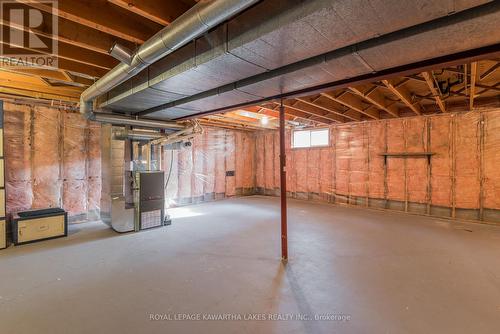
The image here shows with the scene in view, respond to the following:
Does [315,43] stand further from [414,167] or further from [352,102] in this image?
[414,167]

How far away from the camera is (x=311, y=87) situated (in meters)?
2.72

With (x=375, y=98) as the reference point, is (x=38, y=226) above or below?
below

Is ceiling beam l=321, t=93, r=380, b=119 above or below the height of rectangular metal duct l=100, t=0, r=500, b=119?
above

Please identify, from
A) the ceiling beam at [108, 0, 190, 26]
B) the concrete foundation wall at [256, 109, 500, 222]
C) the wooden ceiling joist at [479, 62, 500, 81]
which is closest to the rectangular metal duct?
the ceiling beam at [108, 0, 190, 26]

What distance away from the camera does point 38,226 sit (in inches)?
141

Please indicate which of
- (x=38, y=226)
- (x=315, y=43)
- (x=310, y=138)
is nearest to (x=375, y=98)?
(x=315, y=43)

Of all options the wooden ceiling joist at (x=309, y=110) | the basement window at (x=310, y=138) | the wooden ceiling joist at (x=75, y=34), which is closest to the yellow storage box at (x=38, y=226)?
the wooden ceiling joist at (x=75, y=34)

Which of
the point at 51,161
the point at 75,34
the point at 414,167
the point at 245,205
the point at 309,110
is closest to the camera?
the point at 75,34

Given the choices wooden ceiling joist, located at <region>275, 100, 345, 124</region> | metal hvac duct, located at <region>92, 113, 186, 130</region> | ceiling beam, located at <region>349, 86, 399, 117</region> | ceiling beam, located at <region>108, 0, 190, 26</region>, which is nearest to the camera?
ceiling beam, located at <region>108, 0, 190, 26</region>

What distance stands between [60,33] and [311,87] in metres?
2.53

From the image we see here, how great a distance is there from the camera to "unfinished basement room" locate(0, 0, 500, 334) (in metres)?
1.71

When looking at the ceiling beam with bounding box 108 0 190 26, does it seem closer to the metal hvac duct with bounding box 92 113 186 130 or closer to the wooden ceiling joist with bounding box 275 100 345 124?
the metal hvac duct with bounding box 92 113 186 130

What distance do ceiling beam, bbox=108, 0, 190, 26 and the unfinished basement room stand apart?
2cm

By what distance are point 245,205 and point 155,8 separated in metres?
5.28
